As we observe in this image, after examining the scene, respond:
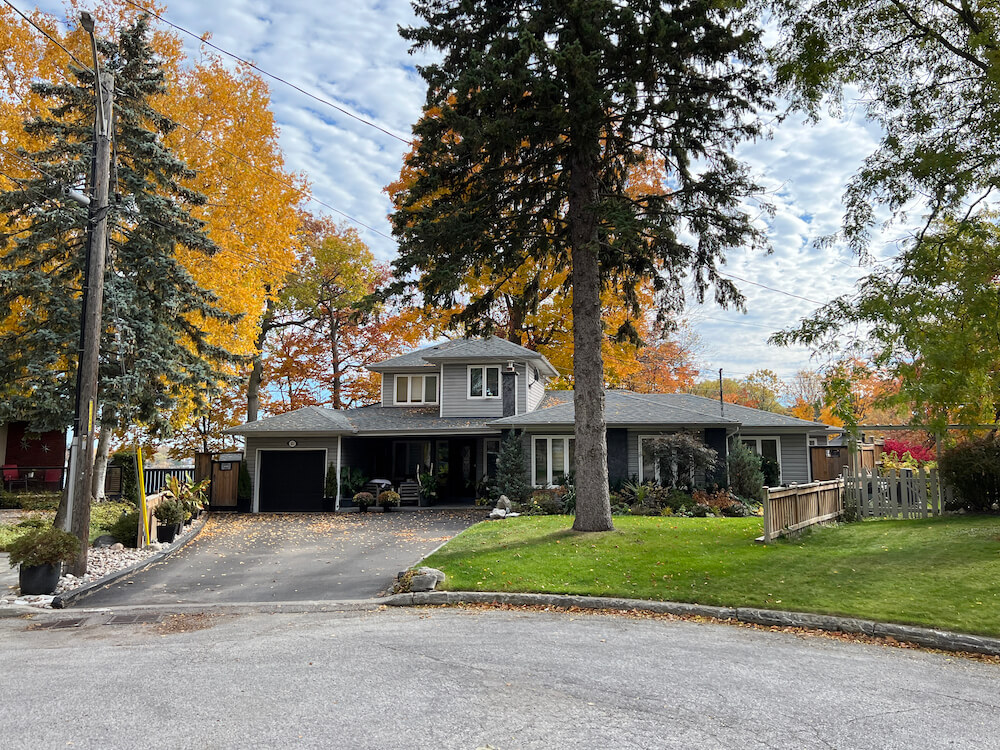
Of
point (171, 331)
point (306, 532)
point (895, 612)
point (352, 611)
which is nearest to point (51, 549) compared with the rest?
point (352, 611)

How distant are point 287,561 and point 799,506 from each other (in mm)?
10446

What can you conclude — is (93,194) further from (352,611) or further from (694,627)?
(694,627)

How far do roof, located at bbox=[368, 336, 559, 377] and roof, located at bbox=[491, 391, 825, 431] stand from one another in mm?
2560

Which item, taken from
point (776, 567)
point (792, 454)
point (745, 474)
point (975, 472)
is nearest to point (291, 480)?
point (745, 474)

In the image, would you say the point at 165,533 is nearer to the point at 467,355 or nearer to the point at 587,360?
the point at 587,360

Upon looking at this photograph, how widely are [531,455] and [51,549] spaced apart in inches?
578

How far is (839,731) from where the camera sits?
4.68 meters

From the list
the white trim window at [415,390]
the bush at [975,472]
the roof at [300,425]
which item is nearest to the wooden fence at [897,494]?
the bush at [975,472]

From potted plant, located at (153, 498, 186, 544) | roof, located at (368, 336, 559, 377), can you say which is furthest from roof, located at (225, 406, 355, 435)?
potted plant, located at (153, 498, 186, 544)

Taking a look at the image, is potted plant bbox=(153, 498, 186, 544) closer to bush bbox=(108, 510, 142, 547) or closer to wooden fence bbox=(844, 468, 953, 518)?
bush bbox=(108, 510, 142, 547)

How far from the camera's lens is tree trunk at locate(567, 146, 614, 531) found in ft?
44.8

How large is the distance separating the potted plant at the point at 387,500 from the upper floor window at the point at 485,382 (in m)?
4.82

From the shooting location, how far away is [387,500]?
2283 cm

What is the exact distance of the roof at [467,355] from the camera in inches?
972
